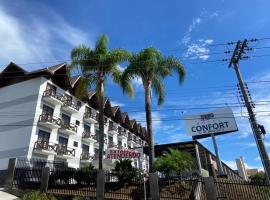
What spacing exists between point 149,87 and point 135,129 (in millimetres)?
40727

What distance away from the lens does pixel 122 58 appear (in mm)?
21938

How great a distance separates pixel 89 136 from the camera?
39125 millimetres

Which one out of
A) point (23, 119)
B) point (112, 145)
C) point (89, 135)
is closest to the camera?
point (23, 119)

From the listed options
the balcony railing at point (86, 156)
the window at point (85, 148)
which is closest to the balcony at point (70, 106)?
the window at point (85, 148)

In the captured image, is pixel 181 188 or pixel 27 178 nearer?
pixel 181 188

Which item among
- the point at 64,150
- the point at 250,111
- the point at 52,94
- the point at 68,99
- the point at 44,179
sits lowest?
the point at 44,179

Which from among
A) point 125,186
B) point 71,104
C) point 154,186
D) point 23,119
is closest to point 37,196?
point 125,186

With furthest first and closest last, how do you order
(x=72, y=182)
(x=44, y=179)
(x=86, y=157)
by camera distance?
(x=86, y=157)
(x=72, y=182)
(x=44, y=179)

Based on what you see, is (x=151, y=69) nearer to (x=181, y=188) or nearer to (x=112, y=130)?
(x=181, y=188)

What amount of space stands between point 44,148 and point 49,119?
379 centimetres

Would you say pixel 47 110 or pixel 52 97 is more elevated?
pixel 52 97

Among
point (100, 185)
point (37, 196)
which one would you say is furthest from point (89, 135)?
point (100, 185)

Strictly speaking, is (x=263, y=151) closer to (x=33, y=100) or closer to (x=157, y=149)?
(x=157, y=149)

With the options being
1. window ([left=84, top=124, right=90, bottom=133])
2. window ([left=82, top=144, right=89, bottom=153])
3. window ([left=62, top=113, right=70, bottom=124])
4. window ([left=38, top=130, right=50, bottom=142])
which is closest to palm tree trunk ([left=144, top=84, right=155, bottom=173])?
window ([left=38, top=130, right=50, bottom=142])
